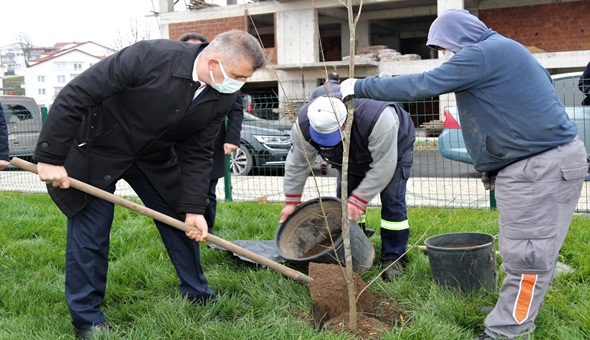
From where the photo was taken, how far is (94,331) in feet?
11.0

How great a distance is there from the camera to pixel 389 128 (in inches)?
155

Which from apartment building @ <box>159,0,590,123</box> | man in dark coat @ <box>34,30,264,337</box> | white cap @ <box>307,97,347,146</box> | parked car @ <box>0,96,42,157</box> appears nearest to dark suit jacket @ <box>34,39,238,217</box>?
man in dark coat @ <box>34,30,264,337</box>

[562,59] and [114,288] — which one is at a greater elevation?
[562,59]

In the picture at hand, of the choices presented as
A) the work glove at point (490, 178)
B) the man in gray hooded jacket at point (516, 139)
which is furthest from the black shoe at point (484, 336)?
the work glove at point (490, 178)

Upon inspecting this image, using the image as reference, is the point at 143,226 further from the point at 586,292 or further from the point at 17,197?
the point at 586,292

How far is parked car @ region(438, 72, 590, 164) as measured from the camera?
7.23 meters

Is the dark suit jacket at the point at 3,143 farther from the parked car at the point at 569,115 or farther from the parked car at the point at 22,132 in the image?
the parked car at the point at 22,132

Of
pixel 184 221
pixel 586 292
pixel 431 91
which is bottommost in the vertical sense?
pixel 586 292

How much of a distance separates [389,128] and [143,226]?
9.17ft

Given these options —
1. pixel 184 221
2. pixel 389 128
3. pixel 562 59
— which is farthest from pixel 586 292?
pixel 562 59

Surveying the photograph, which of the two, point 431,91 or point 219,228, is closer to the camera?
point 431,91

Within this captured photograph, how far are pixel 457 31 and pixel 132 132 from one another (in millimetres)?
1816

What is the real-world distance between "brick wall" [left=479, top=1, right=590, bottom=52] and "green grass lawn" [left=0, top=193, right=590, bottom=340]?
60.7 ft

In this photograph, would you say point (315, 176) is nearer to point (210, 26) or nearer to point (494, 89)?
point (494, 89)
